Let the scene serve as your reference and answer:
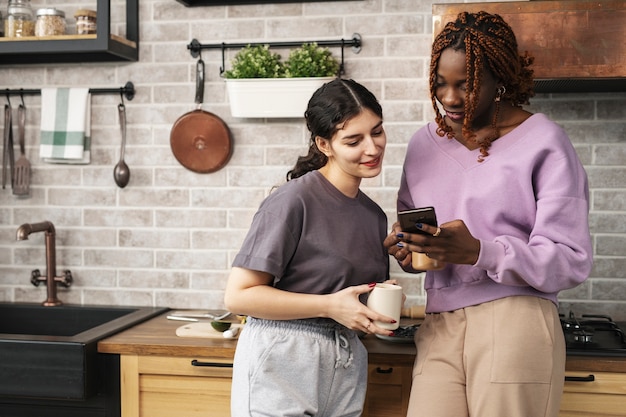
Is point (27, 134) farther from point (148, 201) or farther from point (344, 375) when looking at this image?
point (344, 375)

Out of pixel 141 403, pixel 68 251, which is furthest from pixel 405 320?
pixel 68 251

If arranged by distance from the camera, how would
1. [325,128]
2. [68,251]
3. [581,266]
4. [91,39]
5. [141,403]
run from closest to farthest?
[581,266] → [325,128] → [141,403] → [91,39] → [68,251]

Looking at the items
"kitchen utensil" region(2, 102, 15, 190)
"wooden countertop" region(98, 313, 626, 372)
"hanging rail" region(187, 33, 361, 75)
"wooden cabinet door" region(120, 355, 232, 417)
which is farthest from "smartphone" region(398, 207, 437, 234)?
"kitchen utensil" region(2, 102, 15, 190)

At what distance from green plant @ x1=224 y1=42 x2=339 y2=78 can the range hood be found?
0.56 meters

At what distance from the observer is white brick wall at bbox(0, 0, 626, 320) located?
2.54 m

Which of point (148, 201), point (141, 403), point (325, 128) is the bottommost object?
point (141, 403)

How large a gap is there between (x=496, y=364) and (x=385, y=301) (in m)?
0.28

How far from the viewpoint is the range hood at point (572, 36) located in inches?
82.2

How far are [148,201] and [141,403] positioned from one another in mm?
838

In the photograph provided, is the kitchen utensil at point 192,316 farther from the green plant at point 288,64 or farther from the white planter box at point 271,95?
the green plant at point 288,64

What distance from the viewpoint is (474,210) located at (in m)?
1.72

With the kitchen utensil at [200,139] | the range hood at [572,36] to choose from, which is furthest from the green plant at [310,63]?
the range hood at [572,36]

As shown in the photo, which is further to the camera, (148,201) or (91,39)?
(148,201)

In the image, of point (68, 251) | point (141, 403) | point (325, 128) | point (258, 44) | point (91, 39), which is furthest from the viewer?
point (68, 251)
